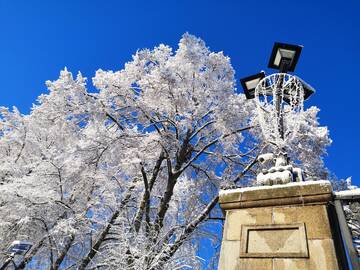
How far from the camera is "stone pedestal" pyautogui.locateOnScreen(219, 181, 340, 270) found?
255 centimetres

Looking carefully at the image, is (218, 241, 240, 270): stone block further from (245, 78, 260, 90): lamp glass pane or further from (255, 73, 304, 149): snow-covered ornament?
(245, 78, 260, 90): lamp glass pane

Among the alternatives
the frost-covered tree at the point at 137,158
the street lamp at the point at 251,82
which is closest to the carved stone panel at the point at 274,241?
the street lamp at the point at 251,82

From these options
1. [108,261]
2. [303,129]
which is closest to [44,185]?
[108,261]

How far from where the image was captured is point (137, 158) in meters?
9.48

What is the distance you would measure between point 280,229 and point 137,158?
711cm

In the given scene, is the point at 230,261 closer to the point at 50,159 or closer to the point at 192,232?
the point at 192,232

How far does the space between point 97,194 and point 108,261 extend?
3.32m

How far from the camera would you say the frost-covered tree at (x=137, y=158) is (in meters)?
9.40

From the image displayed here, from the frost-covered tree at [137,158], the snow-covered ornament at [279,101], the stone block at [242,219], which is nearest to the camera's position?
the stone block at [242,219]

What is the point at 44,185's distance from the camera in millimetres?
9625

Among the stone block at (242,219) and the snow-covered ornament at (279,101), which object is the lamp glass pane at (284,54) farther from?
the stone block at (242,219)

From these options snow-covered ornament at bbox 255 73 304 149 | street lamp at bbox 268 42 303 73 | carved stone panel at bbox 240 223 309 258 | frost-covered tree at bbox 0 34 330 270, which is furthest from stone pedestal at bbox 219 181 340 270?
frost-covered tree at bbox 0 34 330 270

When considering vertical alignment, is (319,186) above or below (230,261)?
above

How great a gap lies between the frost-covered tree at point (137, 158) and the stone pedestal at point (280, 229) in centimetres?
588
